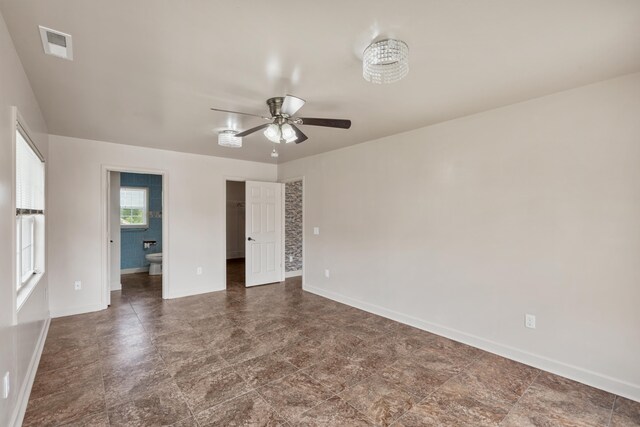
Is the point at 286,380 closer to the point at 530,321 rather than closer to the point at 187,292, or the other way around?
the point at 530,321

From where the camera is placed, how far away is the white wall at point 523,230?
232cm

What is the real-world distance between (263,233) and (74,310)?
115 inches

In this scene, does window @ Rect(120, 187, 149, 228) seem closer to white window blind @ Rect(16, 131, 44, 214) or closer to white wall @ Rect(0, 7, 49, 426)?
white window blind @ Rect(16, 131, 44, 214)

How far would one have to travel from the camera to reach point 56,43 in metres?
1.85

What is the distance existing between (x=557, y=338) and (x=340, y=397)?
1.95m

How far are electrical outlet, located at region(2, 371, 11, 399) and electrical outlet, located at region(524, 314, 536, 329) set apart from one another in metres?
3.80

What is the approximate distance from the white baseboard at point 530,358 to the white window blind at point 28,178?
12.7 feet

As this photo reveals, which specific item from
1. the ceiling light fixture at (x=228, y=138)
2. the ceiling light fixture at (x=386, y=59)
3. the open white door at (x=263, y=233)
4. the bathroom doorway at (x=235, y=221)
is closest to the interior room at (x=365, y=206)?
the ceiling light fixture at (x=386, y=59)

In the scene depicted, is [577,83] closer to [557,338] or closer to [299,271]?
[557,338]

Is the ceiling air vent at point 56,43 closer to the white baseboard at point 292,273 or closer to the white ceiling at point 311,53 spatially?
the white ceiling at point 311,53

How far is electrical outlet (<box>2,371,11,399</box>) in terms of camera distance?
167 centimetres

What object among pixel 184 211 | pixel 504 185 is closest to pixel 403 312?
pixel 504 185

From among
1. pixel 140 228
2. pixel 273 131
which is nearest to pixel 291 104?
pixel 273 131

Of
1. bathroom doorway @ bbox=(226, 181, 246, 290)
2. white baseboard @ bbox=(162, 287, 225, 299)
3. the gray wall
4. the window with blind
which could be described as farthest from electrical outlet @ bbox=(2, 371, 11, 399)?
bathroom doorway @ bbox=(226, 181, 246, 290)
